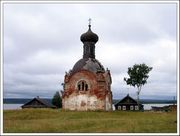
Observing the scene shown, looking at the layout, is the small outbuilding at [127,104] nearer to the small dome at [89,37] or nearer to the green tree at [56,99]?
the green tree at [56,99]

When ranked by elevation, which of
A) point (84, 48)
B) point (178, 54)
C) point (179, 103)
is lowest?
point (179, 103)

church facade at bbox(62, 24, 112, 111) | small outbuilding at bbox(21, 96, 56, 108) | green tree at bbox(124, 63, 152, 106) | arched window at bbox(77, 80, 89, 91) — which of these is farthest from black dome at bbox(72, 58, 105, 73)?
small outbuilding at bbox(21, 96, 56, 108)

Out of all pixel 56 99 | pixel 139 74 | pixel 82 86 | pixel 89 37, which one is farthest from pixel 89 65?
pixel 56 99

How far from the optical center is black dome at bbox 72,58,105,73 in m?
37.8

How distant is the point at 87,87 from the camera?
37.4 metres

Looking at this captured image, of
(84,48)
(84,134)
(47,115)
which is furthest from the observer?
(84,48)

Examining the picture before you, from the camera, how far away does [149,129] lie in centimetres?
1930

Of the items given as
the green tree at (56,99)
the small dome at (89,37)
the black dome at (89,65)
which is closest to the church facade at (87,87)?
the black dome at (89,65)

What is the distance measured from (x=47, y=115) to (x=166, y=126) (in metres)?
11.8

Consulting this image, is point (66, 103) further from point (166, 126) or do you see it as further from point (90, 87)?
point (166, 126)

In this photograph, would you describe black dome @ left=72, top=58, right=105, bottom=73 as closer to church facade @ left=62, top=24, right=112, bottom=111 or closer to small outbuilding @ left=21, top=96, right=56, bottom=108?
church facade @ left=62, top=24, right=112, bottom=111

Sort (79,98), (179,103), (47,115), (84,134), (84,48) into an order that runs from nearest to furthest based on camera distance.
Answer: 1. (179,103)
2. (84,134)
3. (47,115)
4. (79,98)
5. (84,48)

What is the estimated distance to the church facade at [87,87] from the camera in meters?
36.9

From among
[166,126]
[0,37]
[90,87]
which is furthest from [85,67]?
[0,37]
